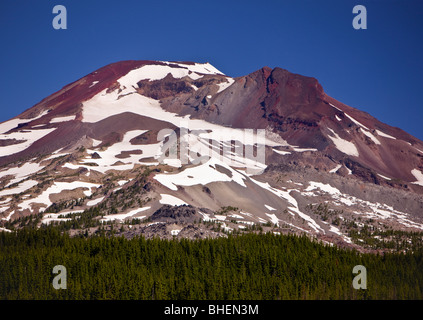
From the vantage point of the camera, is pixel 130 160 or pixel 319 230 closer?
pixel 319 230

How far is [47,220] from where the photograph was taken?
4537 inches

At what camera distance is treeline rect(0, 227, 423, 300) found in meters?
71.9

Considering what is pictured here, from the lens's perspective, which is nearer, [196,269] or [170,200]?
[196,269]

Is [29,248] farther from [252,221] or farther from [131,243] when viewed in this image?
[252,221]

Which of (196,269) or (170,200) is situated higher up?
(170,200)

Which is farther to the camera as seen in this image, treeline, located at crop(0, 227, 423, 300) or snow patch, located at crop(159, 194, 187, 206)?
snow patch, located at crop(159, 194, 187, 206)

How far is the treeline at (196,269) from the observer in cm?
7194

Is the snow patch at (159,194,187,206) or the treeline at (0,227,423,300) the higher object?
the snow patch at (159,194,187,206)

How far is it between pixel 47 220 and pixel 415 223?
272ft

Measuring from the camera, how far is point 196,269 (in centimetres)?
7969

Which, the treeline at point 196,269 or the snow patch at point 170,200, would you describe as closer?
the treeline at point 196,269
